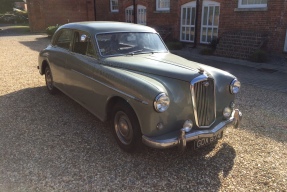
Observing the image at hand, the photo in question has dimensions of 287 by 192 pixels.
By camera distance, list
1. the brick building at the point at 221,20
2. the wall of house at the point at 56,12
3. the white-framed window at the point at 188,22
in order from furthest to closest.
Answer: the wall of house at the point at 56,12 → the white-framed window at the point at 188,22 → the brick building at the point at 221,20

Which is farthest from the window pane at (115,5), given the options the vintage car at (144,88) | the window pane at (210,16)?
the vintage car at (144,88)

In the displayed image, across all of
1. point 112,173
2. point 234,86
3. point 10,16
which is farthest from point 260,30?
point 10,16

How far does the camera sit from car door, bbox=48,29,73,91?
521 cm

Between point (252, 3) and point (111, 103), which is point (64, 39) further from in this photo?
point (252, 3)

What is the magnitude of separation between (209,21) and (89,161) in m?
11.3

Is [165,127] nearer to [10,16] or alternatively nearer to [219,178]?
[219,178]

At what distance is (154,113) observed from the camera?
10.3 ft

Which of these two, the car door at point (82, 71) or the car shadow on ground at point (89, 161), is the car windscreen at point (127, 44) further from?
the car shadow on ground at point (89, 161)

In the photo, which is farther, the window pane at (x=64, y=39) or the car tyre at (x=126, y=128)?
the window pane at (x=64, y=39)

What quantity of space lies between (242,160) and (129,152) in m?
1.63

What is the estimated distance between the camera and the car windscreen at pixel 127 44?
14.4ft

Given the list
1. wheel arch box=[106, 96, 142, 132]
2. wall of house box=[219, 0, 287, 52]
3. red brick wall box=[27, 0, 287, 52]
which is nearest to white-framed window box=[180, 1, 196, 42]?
red brick wall box=[27, 0, 287, 52]

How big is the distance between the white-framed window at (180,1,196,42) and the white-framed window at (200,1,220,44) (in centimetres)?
77

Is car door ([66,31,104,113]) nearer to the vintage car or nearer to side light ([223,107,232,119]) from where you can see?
the vintage car
